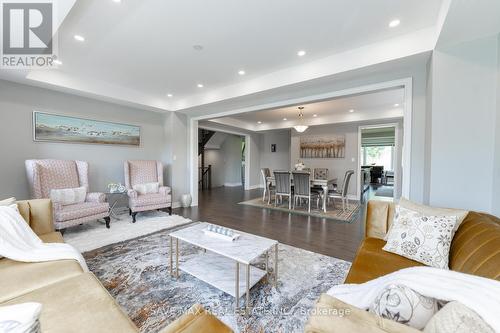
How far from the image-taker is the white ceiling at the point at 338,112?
4.67 m

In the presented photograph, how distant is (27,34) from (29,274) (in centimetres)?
256

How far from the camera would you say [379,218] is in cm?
207

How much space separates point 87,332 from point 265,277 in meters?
1.47

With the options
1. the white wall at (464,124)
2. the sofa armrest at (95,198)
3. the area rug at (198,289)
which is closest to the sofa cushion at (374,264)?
the area rug at (198,289)

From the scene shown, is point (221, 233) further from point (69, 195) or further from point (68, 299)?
point (69, 195)

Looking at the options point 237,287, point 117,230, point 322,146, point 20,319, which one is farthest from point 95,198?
point 322,146

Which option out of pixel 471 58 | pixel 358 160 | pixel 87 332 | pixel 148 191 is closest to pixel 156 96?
pixel 148 191

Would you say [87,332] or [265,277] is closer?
[87,332]

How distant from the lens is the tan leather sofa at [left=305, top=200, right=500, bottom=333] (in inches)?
25.4

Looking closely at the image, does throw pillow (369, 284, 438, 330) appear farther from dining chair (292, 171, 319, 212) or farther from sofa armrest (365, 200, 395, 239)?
dining chair (292, 171, 319, 212)

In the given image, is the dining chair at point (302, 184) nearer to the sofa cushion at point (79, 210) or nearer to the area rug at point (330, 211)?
the area rug at point (330, 211)

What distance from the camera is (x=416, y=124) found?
2678 mm

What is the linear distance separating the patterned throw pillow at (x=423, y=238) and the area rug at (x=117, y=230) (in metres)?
3.24

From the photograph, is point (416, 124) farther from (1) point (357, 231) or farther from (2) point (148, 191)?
(2) point (148, 191)
